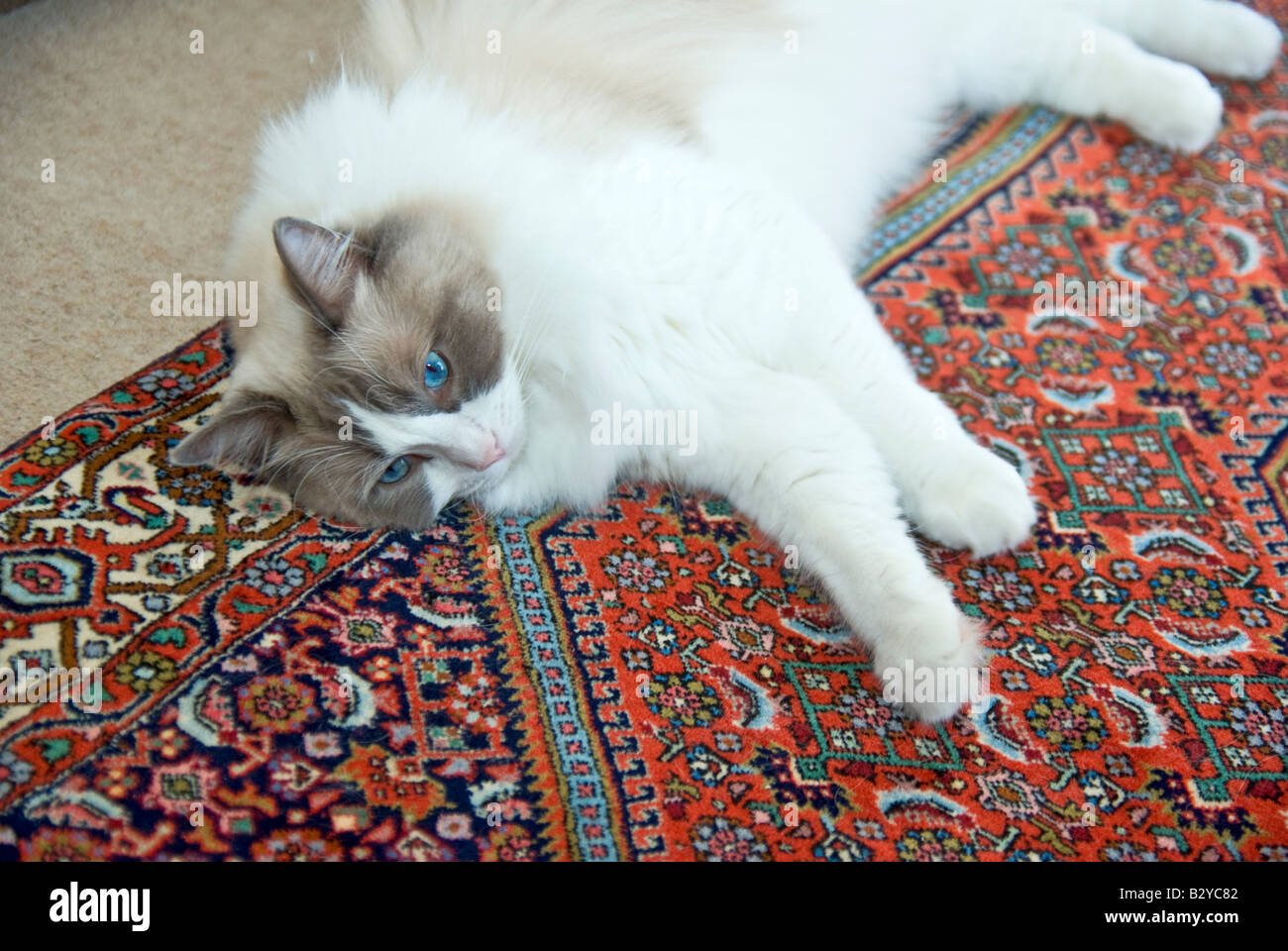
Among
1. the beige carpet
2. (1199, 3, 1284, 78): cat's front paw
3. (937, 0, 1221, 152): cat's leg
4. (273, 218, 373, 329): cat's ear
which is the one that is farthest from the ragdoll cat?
(1199, 3, 1284, 78): cat's front paw

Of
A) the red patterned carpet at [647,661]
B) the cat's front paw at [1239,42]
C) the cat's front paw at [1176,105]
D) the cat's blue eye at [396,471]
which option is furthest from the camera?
the cat's front paw at [1239,42]

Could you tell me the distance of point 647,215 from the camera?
5.06 feet

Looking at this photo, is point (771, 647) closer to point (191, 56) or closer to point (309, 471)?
point (309, 471)

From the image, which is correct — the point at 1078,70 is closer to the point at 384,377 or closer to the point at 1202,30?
the point at 1202,30

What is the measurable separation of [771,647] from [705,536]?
24 cm

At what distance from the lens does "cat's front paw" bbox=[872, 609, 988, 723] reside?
4.50ft

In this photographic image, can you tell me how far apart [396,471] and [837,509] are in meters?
0.66

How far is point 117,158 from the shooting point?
6.91ft

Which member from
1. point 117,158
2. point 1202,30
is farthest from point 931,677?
point 117,158

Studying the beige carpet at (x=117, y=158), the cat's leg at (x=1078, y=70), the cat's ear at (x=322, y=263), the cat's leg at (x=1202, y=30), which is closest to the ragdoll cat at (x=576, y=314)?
the cat's ear at (x=322, y=263)

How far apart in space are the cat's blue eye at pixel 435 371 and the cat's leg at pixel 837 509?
1.41ft

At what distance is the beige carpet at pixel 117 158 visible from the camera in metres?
1.76

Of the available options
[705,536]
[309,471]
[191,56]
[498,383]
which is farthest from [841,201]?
[191,56]

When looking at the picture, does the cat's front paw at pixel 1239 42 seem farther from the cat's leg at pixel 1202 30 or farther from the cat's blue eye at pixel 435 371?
the cat's blue eye at pixel 435 371
